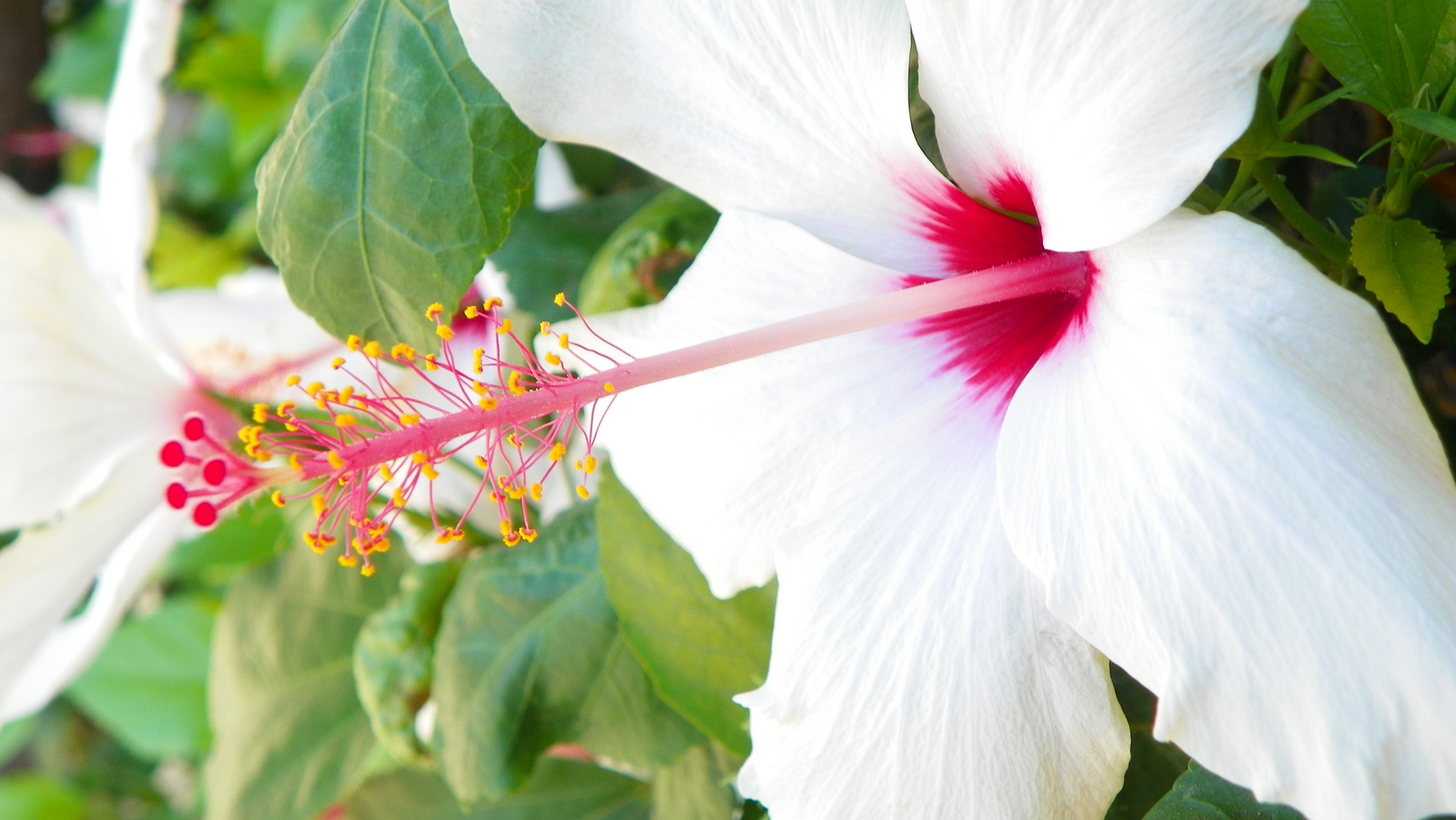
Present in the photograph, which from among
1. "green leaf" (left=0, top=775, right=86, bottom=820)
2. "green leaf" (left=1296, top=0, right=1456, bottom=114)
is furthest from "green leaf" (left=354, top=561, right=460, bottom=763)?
"green leaf" (left=0, top=775, right=86, bottom=820)

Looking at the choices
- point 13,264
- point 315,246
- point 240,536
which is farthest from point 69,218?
point 315,246

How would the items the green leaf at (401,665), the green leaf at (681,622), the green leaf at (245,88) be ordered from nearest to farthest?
the green leaf at (681,622), the green leaf at (401,665), the green leaf at (245,88)

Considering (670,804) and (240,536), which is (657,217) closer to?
(670,804)

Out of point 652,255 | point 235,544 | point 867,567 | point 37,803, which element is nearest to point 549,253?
point 652,255

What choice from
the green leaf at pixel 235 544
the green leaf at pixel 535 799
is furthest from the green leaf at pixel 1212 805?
the green leaf at pixel 235 544

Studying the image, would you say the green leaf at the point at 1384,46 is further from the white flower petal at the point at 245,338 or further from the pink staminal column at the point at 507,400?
the white flower petal at the point at 245,338

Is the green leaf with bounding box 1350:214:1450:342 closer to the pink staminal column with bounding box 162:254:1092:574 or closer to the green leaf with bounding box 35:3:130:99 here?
the pink staminal column with bounding box 162:254:1092:574
